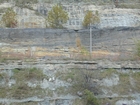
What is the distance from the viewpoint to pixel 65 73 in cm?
2119

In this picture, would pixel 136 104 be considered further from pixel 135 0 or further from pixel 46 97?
pixel 135 0

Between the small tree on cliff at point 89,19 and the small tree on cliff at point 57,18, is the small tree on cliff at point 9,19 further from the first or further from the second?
the small tree on cliff at point 89,19

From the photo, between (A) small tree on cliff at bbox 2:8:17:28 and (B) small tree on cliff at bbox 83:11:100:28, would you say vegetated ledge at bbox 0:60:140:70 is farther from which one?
(A) small tree on cliff at bbox 2:8:17:28

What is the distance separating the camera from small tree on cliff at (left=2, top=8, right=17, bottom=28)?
28919 millimetres

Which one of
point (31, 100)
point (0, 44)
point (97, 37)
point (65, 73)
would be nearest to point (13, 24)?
point (0, 44)

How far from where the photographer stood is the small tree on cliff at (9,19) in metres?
28.9

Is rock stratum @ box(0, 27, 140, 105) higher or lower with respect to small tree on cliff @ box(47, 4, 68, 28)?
lower

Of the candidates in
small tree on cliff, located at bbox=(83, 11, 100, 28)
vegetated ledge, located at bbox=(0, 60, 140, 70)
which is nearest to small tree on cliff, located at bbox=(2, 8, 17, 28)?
small tree on cliff, located at bbox=(83, 11, 100, 28)

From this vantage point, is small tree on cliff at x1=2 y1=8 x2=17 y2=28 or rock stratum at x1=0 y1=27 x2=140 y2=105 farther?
small tree on cliff at x1=2 y1=8 x2=17 y2=28

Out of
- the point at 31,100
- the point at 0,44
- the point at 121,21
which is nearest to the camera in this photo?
the point at 31,100

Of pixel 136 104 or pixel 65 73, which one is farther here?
pixel 65 73

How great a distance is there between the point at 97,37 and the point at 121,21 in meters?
6.73

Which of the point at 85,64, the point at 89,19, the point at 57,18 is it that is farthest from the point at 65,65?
the point at 89,19

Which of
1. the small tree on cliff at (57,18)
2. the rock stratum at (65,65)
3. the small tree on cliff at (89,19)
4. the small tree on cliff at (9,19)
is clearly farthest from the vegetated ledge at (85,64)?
the small tree on cliff at (9,19)
